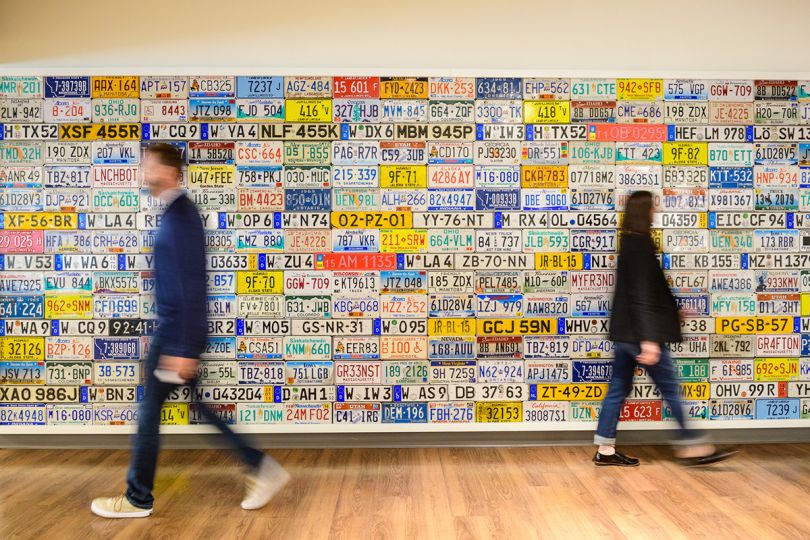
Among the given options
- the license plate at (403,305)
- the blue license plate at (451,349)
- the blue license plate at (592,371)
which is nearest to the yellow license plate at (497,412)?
the blue license plate at (451,349)

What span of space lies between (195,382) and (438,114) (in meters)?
2.21

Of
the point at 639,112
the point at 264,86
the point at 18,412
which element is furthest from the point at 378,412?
the point at 639,112

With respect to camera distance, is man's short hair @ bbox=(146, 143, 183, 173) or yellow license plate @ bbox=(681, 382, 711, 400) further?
yellow license plate @ bbox=(681, 382, 711, 400)

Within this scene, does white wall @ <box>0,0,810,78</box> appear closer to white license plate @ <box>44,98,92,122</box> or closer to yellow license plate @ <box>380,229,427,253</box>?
white license plate @ <box>44,98,92,122</box>

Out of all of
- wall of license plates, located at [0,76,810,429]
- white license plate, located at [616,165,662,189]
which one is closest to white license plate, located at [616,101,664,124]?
wall of license plates, located at [0,76,810,429]

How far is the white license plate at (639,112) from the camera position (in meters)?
4.17

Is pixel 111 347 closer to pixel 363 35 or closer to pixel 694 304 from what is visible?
pixel 363 35

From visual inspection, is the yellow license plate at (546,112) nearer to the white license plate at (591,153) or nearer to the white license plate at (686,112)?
the white license plate at (591,153)

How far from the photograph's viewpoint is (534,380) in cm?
420

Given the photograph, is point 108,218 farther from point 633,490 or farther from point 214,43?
point 633,490

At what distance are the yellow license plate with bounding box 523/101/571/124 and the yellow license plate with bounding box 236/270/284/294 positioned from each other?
6.20 ft

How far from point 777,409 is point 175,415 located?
3940 mm

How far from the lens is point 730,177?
420 centimetres

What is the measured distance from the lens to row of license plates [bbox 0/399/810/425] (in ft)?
13.6
